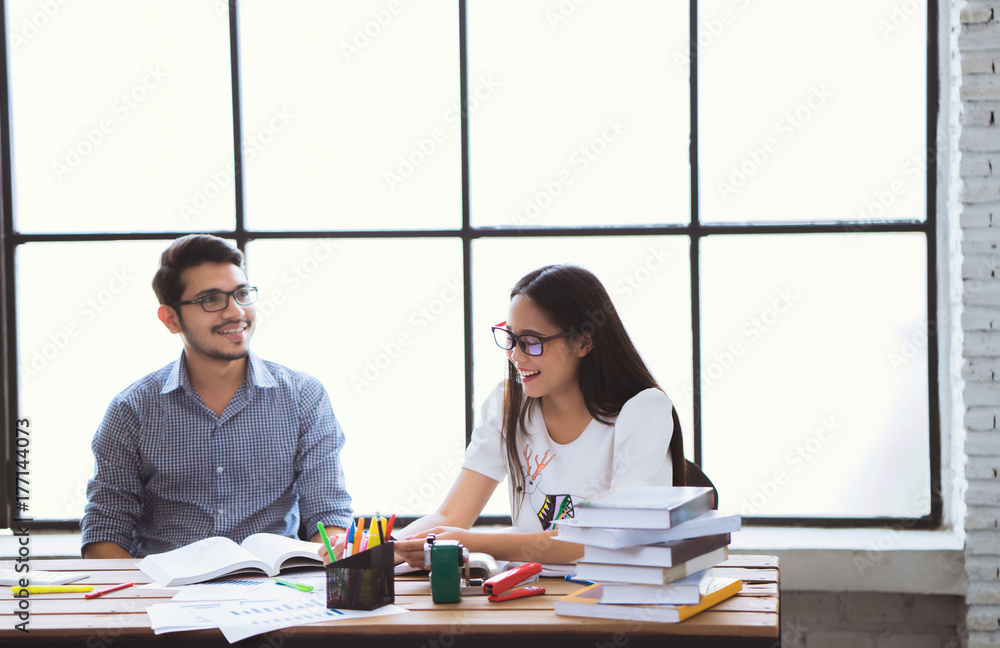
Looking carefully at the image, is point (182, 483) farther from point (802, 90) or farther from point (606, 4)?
point (802, 90)

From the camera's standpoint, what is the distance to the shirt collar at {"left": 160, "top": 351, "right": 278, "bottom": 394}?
95.7 inches

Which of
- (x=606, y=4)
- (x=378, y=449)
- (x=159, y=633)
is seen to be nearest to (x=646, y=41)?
(x=606, y=4)

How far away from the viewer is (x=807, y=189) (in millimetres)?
2775

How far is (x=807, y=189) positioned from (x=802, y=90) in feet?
1.04

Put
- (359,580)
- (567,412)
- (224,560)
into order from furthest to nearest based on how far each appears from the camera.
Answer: (567,412) < (224,560) < (359,580)

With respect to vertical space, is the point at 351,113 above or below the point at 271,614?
above

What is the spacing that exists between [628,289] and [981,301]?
104 cm

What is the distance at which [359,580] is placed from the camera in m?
1.47

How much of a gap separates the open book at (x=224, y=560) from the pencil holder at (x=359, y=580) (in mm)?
295

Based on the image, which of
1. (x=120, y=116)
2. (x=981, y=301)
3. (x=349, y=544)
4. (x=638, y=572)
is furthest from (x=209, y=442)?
(x=981, y=301)

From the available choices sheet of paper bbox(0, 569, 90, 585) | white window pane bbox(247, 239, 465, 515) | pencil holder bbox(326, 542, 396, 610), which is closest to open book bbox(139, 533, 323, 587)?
sheet of paper bbox(0, 569, 90, 585)

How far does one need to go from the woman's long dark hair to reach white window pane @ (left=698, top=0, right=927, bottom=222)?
0.98 metres

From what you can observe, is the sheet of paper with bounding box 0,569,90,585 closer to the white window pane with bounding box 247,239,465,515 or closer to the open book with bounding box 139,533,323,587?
the open book with bounding box 139,533,323,587

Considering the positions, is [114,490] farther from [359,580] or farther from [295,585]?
[359,580]
